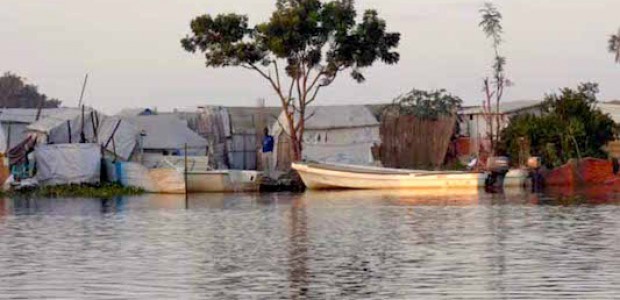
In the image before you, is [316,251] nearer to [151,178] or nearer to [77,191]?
[151,178]

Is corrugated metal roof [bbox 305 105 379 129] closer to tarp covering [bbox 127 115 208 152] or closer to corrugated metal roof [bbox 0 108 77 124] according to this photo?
tarp covering [bbox 127 115 208 152]

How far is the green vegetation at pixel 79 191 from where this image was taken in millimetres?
45375

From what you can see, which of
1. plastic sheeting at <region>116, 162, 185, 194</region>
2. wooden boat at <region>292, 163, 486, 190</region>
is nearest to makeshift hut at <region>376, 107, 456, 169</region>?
wooden boat at <region>292, 163, 486, 190</region>

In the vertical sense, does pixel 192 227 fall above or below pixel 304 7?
below

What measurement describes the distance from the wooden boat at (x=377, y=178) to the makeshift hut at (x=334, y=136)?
211 inches

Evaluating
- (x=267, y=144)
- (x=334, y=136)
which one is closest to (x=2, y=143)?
(x=267, y=144)

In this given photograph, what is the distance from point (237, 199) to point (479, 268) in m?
23.9

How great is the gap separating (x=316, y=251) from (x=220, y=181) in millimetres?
25482

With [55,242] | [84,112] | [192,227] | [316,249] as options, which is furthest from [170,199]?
[316,249]

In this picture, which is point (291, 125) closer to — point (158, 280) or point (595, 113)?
point (595, 113)

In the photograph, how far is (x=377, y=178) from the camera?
47.5 metres

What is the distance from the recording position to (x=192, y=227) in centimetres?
2825

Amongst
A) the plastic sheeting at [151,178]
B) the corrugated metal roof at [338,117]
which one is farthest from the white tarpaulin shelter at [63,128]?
the corrugated metal roof at [338,117]

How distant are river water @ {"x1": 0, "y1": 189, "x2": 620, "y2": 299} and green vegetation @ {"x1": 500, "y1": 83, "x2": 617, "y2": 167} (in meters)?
13.8
